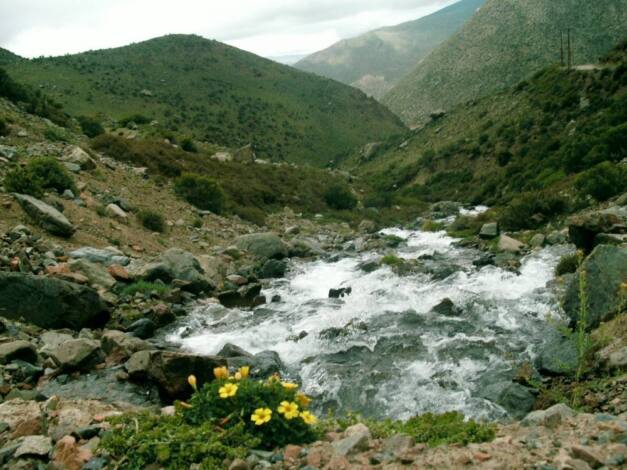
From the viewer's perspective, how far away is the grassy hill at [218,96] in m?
67.6

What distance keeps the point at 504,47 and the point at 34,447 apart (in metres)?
107

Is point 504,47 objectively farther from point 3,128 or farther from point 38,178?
point 38,178

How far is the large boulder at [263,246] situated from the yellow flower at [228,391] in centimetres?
1426

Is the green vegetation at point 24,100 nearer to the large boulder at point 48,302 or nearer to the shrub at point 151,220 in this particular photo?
the shrub at point 151,220

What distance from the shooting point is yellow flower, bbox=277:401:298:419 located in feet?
13.1

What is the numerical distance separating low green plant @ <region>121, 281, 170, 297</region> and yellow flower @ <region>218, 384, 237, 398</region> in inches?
320

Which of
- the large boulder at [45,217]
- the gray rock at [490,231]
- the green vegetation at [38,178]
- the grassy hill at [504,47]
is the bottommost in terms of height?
the gray rock at [490,231]

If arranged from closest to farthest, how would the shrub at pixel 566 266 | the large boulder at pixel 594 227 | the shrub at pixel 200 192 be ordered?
1. the large boulder at pixel 594 227
2. the shrub at pixel 566 266
3. the shrub at pixel 200 192

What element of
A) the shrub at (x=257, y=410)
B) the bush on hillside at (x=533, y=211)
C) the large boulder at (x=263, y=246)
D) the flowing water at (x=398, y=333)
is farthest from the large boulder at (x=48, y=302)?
the bush on hillside at (x=533, y=211)

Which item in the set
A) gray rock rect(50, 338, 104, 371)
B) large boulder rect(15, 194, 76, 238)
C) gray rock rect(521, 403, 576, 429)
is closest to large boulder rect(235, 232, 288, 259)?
large boulder rect(15, 194, 76, 238)

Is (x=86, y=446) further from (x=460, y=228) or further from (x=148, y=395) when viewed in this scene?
(x=460, y=228)

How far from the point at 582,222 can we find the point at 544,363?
5.49 m

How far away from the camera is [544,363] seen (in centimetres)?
747

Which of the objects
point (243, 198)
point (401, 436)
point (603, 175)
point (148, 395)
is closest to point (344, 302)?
point (148, 395)
